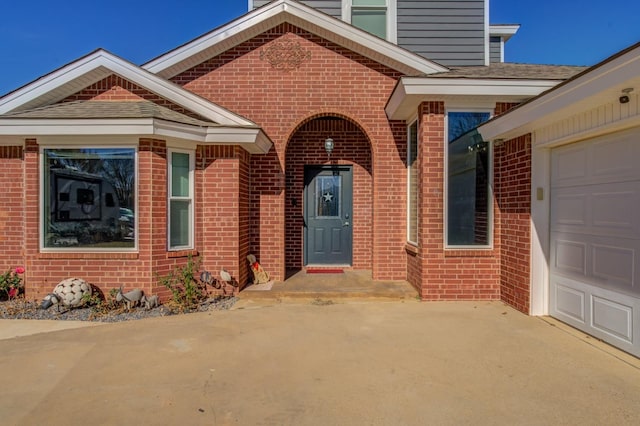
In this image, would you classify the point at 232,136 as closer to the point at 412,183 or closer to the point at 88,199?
the point at 88,199

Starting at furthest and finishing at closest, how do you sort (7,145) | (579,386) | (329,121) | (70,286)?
(329,121)
(7,145)
(70,286)
(579,386)

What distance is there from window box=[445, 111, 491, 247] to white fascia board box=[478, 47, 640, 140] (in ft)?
1.45

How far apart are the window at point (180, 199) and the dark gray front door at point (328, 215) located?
283 centimetres

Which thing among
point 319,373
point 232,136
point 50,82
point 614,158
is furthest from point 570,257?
point 50,82

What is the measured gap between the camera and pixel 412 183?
688 cm

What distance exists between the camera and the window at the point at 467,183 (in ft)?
19.4

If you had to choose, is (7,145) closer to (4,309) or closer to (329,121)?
(4,309)

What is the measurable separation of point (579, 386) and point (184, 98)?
657 cm

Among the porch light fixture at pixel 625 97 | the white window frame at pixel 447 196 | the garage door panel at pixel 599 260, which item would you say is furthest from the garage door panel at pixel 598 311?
the porch light fixture at pixel 625 97

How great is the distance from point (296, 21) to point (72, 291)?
6.08 meters

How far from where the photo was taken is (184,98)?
6.29 meters

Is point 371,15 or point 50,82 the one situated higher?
point 371,15

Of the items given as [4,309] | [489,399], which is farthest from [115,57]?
[489,399]

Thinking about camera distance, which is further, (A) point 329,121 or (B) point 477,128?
(A) point 329,121
